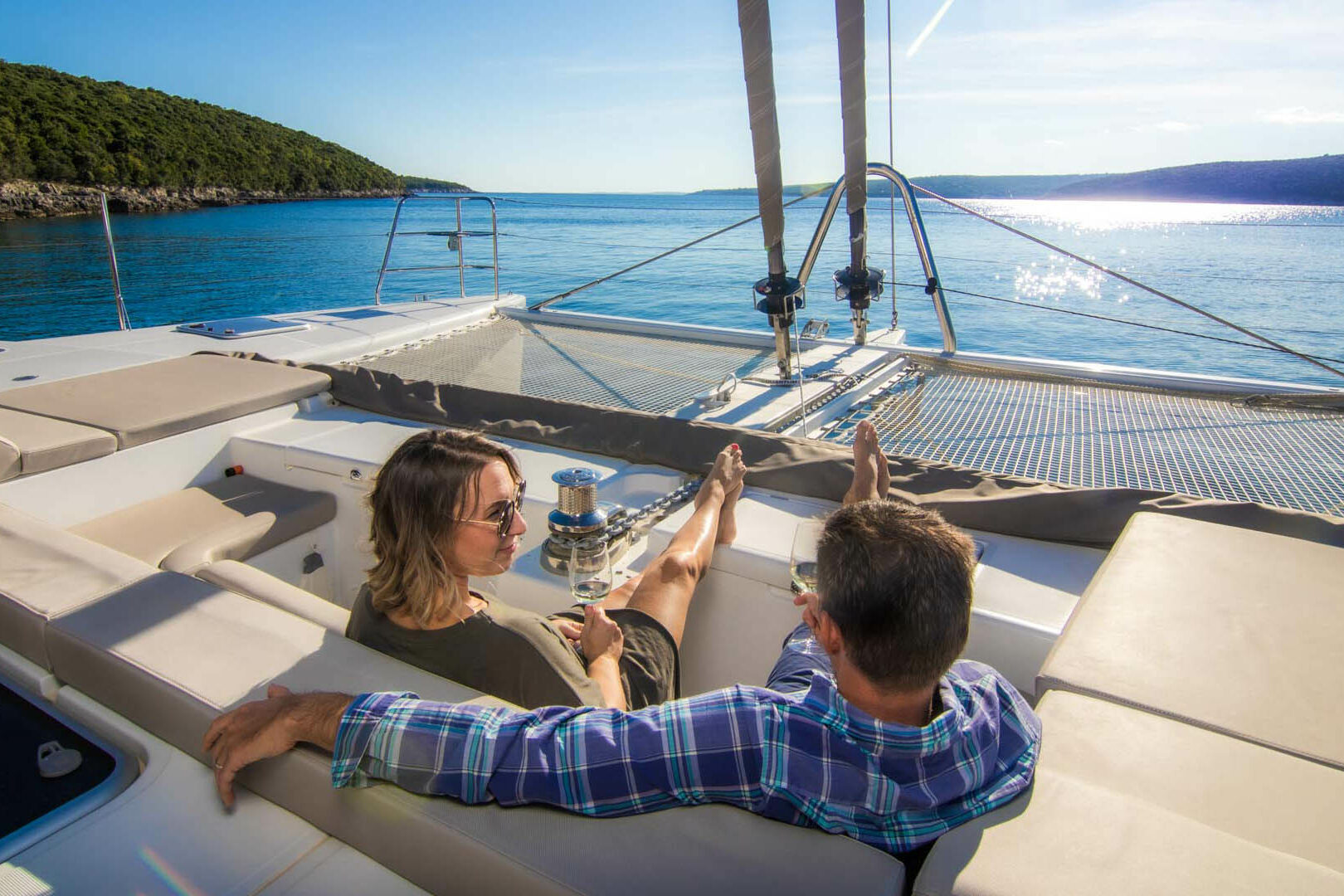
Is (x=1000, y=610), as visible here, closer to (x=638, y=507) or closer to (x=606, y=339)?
(x=638, y=507)

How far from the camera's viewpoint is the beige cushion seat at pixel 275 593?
133 cm

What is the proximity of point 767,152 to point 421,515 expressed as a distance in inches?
65.5

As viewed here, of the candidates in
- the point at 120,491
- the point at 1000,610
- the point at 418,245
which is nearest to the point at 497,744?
the point at 1000,610

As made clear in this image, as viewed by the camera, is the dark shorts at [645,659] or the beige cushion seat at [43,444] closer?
the dark shorts at [645,659]

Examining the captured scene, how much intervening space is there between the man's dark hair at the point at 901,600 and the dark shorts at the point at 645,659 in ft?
1.86

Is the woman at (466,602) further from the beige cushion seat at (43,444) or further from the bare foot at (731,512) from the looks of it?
the beige cushion seat at (43,444)

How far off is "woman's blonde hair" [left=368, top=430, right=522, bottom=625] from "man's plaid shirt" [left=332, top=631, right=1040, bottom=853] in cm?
32

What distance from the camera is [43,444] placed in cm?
213

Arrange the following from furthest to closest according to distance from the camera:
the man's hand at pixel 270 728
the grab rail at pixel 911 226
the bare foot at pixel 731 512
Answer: the grab rail at pixel 911 226 < the bare foot at pixel 731 512 < the man's hand at pixel 270 728

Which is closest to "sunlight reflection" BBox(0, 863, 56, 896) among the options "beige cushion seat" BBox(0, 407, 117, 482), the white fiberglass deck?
"beige cushion seat" BBox(0, 407, 117, 482)

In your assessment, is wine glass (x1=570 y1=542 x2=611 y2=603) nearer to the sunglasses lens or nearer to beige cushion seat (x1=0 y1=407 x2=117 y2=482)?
the sunglasses lens

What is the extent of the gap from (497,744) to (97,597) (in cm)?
83

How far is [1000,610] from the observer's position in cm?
152

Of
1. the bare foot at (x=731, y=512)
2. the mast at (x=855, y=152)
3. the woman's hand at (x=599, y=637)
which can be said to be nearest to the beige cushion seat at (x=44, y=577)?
the woman's hand at (x=599, y=637)
